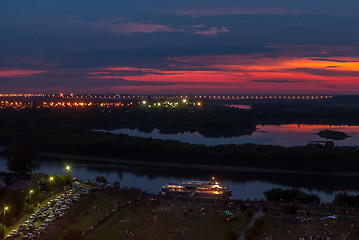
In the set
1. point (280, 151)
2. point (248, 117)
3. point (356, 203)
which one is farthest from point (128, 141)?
point (248, 117)

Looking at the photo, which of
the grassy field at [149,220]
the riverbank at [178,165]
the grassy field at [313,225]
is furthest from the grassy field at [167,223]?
the riverbank at [178,165]

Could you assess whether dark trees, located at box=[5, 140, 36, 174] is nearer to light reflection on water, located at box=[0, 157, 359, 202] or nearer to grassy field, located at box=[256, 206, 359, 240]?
light reflection on water, located at box=[0, 157, 359, 202]

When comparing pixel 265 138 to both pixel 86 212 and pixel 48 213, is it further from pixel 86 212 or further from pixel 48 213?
pixel 48 213

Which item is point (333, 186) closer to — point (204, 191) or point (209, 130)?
point (204, 191)

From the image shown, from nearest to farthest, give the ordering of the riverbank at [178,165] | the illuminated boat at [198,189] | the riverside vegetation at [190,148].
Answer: the illuminated boat at [198,189]
the riverbank at [178,165]
the riverside vegetation at [190,148]

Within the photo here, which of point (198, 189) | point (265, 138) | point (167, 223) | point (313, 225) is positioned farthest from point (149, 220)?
point (265, 138)

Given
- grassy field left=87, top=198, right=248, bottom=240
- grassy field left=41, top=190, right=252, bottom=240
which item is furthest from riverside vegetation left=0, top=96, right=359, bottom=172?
grassy field left=87, top=198, right=248, bottom=240

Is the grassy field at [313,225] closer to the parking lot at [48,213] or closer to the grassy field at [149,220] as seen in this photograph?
the grassy field at [149,220]
